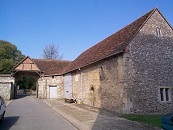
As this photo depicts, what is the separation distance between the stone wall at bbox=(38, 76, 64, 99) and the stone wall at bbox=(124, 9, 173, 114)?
66.4 ft

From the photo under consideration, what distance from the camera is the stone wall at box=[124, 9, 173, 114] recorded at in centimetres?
1645

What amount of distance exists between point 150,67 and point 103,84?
15.0 feet

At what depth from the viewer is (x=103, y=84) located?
19.5 metres

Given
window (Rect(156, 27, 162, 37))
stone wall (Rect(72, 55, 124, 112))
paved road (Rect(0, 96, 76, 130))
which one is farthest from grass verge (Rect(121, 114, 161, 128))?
window (Rect(156, 27, 162, 37))

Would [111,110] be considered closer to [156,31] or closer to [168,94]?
[168,94]

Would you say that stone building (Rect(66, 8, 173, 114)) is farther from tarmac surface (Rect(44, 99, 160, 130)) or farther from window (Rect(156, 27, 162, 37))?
tarmac surface (Rect(44, 99, 160, 130))

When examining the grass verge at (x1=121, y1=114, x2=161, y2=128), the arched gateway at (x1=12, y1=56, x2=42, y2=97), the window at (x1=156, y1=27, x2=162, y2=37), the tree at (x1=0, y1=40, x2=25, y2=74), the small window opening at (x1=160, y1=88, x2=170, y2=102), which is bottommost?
the grass verge at (x1=121, y1=114, x2=161, y2=128)

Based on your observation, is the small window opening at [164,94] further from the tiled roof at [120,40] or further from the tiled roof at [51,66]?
the tiled roof at [51,66]

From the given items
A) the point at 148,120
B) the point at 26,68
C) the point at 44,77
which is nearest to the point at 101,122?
the point at 148,120

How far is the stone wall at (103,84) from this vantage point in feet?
55.2

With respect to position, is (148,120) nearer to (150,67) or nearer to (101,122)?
(101,122)

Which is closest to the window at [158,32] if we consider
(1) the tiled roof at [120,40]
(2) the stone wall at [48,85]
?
(1) the tiled roof at [120,40]

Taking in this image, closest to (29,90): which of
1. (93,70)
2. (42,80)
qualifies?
(42,80)

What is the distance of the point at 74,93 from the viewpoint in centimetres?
2888
